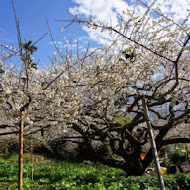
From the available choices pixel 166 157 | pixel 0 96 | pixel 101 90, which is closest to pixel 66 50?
pixel 101 90

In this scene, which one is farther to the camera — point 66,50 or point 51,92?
point 66,50

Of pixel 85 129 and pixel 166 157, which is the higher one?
pixel 85 129

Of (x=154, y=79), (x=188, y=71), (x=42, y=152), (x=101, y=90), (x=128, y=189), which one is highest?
(x=154, y=79)

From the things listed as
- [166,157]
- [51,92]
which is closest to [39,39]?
[51,92]

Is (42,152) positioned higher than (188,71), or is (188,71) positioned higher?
(188,71)

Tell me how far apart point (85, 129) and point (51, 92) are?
11.1ft

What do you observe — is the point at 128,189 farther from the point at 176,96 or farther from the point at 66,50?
the point at 66,50

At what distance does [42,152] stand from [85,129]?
43.8ft

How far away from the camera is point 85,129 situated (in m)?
7.30

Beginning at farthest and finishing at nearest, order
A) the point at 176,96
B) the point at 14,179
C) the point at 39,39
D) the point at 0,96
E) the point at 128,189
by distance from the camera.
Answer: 1. the point at 14,179
2. the point at 128,189
3. the point at 176,96
4. the point at 0,96
5. the point at 39,39

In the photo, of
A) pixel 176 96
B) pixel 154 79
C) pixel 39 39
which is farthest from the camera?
pixel 154 79

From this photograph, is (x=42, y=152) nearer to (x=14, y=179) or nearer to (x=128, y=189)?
(x=14, y=179)

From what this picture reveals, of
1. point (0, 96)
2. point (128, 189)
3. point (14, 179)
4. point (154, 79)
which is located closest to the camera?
point (0, 96)

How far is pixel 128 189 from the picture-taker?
729cm
